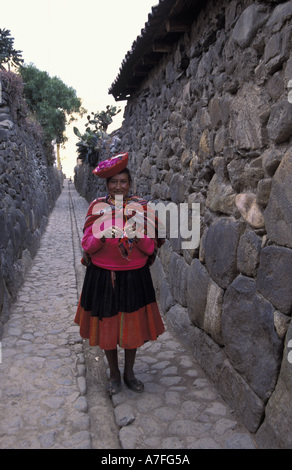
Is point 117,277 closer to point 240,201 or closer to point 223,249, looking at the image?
point 223,249

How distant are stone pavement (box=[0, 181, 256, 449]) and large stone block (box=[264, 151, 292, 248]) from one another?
1.20 meters

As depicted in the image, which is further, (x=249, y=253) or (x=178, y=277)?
(x=178, y=277)

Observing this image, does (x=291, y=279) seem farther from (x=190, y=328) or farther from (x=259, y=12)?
(x=190, y=328)

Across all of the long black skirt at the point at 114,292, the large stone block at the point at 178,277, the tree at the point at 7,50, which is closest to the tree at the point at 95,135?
the tree at the point at 7,50

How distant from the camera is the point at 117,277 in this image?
8.46ft

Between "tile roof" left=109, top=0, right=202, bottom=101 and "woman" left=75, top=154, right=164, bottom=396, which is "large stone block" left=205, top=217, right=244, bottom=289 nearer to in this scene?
"woman" left=75, top=154, right=164, bottom=396

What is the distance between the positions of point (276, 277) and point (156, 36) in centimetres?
297

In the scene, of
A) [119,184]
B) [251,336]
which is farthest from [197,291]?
[119,184]

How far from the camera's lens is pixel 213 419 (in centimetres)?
238

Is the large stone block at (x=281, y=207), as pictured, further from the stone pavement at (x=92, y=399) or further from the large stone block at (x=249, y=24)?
the stone pavement at (x=92, y=399)

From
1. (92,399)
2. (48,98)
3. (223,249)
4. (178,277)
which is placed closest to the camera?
(223,249)
